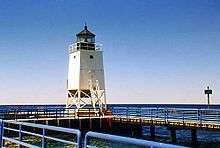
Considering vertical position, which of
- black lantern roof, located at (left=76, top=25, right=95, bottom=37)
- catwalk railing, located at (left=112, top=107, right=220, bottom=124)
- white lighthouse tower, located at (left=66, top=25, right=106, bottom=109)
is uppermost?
black lantern roof, located at (left=76, top=25, right=95, bottom=37)

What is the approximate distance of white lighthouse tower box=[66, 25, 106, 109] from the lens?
45250 millimetres

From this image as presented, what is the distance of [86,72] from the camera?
45.4 meters

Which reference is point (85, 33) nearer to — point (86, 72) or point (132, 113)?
point (86, 72)

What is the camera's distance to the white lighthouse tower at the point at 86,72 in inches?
1781

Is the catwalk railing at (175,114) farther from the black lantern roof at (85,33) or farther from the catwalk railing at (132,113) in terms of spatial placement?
the black lantern roof at (85,33)

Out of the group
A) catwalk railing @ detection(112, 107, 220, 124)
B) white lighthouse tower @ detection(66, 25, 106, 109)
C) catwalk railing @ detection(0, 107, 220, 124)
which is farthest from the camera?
white lighthouse tower @ detection(66, 25, 106, 109)

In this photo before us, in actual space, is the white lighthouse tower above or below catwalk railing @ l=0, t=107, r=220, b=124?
above

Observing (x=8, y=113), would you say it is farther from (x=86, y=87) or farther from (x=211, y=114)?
(x=211, y=114)

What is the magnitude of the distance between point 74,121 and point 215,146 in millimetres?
13754

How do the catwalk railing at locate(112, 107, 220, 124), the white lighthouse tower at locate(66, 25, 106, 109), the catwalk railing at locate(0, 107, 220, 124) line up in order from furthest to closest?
the white lighthouse tower at locate(66, 25, 106, 109) < the catwalk railing at locate(0, 107, 220, 124) < the catwalk railing at locate(112, 107, 220, 124)

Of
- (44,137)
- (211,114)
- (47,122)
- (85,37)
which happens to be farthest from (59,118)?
(44,137)

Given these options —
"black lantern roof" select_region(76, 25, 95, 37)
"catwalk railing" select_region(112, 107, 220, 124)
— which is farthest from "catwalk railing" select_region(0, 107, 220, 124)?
"black lantern roof" select_region(76, 25, 95, 37)

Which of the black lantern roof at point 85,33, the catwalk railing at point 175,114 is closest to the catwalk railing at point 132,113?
the catwalk railing at point 175,114

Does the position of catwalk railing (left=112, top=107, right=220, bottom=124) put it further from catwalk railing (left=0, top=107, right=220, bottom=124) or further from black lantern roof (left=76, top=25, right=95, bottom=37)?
black lantern roof (left=76, top=25, right=95, bottom=37)
